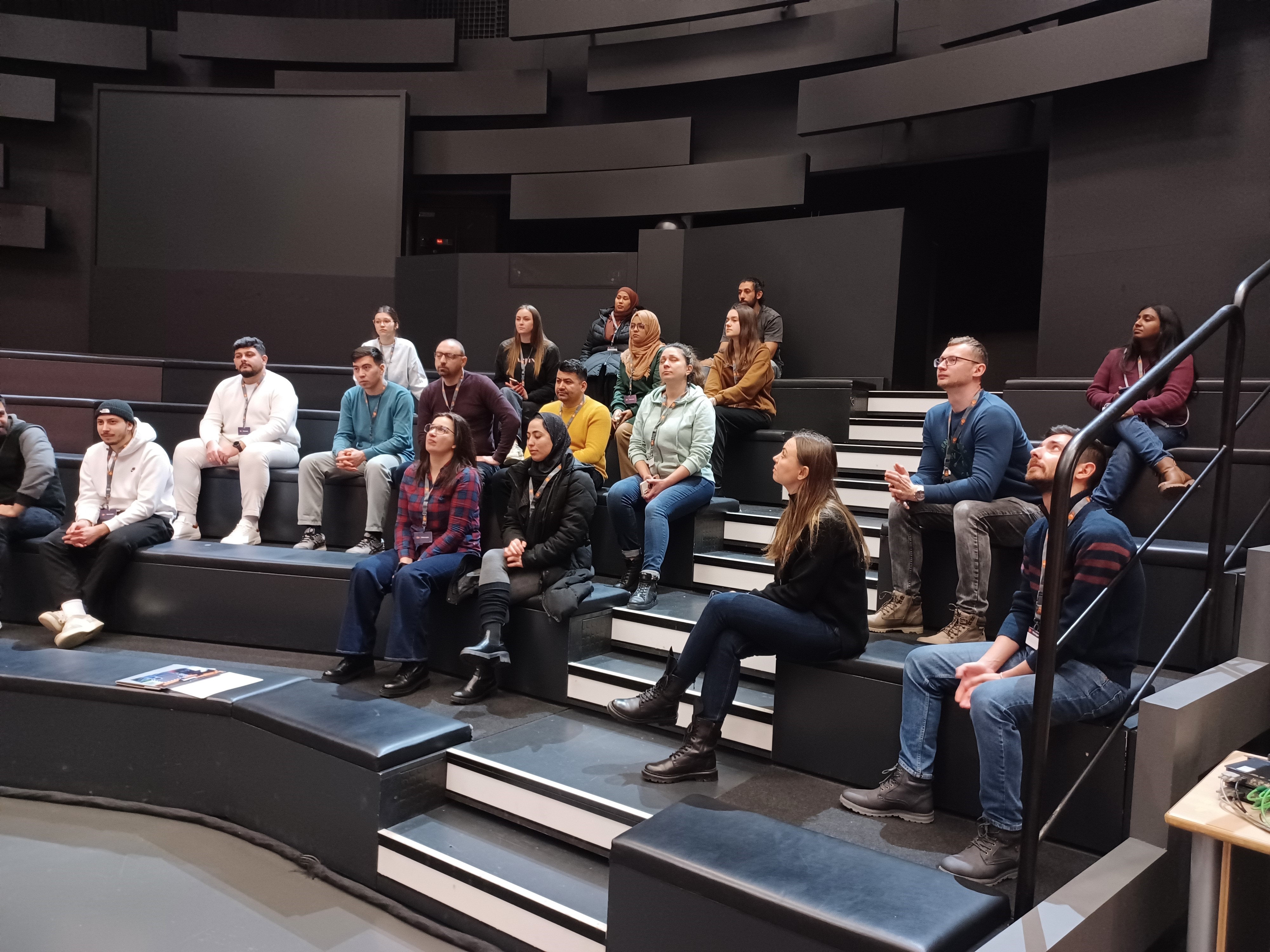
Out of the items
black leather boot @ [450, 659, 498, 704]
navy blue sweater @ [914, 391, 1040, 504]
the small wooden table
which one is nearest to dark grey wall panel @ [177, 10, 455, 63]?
black leather boot @ [450, 659, 498, 704]

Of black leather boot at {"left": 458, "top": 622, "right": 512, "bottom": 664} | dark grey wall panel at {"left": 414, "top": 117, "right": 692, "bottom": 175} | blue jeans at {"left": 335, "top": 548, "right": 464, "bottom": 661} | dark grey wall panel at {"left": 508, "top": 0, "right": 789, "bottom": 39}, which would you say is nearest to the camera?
black leather boot at {"left": 458, "top": 622, "right": 512, "bottom": 664}

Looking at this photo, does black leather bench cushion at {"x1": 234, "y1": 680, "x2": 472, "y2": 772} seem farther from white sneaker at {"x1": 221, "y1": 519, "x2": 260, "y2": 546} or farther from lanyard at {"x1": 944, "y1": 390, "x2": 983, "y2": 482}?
lanyard at {"x1": 944, "y1": 390, "x2": 983, "y2": 482}

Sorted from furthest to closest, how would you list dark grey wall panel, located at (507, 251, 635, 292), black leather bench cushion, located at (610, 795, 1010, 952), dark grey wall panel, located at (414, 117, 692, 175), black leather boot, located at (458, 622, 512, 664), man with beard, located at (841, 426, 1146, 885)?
dark grey wall panel, located at (414, 117, 692, 175) < dark grey wall panel, located at (507, 251, 635, 292) < black leather boot, located at (458, 622, 512, 664) < man with beard, located at (841, 426, 1146, 885) < black leather bench cushion, located at (610, 795, 1010, 952)

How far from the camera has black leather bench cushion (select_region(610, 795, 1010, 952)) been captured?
1.80m

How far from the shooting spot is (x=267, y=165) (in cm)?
779

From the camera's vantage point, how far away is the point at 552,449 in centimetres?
399

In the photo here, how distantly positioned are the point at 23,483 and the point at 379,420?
172 centimetres

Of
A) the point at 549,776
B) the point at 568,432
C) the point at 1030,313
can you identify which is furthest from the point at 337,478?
the point at 1030,313

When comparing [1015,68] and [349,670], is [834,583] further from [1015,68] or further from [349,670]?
[1015,68]

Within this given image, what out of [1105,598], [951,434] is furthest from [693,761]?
[951,434]

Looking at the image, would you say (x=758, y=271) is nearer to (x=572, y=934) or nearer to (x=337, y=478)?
(x=337, y=478)

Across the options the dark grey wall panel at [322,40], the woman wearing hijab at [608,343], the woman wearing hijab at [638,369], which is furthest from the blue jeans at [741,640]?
the dark grey wall panel at [322,40]

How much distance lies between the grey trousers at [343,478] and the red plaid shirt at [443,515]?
607mm

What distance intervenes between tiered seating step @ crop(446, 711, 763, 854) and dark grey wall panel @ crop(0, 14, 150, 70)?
770cm
